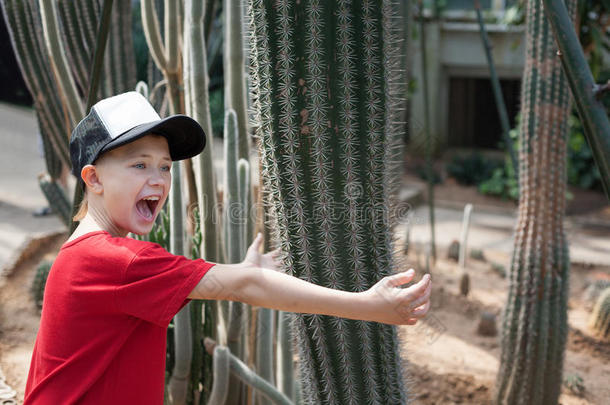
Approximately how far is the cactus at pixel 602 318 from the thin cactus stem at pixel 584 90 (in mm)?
3396

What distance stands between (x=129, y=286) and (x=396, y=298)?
1.53 ft

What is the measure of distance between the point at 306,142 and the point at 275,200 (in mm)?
164

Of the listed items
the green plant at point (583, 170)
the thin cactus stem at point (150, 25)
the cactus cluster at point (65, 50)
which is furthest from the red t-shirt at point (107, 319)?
the green plant at point (583, 170)

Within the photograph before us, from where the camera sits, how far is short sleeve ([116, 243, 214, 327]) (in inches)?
46.9

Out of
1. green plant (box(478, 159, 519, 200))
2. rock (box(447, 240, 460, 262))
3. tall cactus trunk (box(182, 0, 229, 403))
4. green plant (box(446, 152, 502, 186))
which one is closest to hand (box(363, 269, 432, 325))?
tall cactus trunk (box(182, 0, 229, 403))

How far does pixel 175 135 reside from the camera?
4.61ft

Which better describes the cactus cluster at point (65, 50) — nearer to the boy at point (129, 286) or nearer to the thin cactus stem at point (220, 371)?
the thin cactus stem at point (220, 371)

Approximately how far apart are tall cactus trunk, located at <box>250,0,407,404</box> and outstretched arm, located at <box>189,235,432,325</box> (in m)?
0.35

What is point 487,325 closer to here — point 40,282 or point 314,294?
point 40,282

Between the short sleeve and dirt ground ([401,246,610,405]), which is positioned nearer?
the short sleeve

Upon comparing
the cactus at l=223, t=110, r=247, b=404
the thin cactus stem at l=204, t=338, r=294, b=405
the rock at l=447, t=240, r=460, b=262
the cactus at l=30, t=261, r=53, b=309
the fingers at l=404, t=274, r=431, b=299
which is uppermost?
the fingers at l=404, t=274, r=431, b=299

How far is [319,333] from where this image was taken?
5.44 feet

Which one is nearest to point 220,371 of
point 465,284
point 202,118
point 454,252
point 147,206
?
point 202,118

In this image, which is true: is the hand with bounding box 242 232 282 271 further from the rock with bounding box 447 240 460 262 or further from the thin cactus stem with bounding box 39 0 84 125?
the rock with bounding box 447 240 460 262
